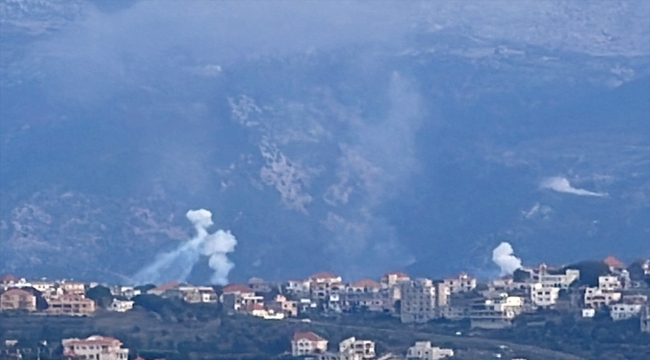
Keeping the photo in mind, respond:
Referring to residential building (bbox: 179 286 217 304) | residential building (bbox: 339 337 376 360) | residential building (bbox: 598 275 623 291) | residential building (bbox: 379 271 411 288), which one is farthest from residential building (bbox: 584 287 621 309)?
residential building (bbox: 179 286 217 304)

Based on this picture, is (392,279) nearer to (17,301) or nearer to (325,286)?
(325,286)

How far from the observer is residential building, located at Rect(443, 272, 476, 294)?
398 ft

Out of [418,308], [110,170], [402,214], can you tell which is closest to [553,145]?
[402,214]

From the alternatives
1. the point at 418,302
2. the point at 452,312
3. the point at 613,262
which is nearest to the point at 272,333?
the point at 452,312

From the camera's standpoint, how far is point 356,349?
109 m

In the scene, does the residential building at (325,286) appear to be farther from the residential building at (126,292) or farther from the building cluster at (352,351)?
the building cluster at (352,351)

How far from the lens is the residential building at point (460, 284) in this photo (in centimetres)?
12119

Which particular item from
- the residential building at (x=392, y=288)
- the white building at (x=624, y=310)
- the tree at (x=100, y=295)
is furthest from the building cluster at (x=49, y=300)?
the white building at (x=624, y=310)

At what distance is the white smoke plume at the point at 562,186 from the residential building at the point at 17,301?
98.0ft

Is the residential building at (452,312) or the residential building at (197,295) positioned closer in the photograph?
the residential building at (452,312)

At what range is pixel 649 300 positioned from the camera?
114 m

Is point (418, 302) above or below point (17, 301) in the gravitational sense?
above

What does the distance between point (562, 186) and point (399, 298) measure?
74.7 feet

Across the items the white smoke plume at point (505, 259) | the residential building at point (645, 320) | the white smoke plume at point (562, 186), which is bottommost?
the residential building at point (645, 320)
